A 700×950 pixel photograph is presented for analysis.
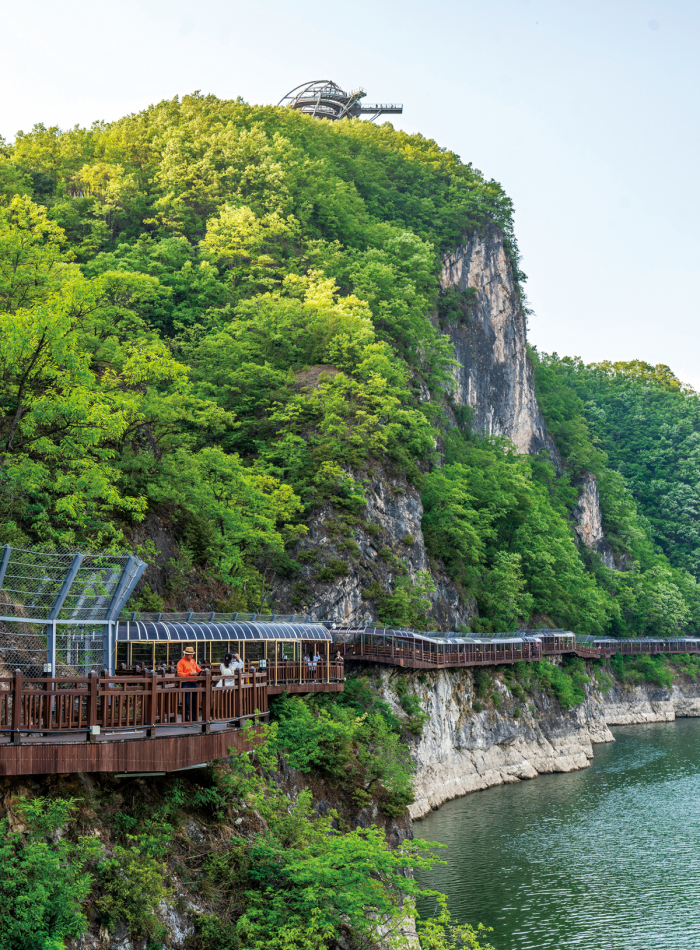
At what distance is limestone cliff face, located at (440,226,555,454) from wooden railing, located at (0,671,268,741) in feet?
231

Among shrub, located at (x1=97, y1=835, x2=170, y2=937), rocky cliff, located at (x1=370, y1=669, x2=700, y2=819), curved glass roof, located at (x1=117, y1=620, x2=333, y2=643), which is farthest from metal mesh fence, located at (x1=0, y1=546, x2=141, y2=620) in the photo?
rocky cliff, located at (x1=370, y1=669, x2=700, y2=819)

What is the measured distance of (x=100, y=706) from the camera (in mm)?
14844

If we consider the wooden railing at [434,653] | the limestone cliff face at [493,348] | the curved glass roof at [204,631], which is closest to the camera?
the curved glass roof at [204,631]

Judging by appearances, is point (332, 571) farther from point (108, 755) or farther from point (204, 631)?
point (108, 755)

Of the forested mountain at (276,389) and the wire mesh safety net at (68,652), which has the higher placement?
the forested mountain at (276,389)

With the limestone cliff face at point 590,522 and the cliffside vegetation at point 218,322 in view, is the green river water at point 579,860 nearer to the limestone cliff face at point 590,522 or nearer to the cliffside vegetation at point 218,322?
the cliffside vegetation at point 218,322

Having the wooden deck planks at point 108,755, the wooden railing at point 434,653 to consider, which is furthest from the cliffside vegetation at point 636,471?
the wooden deck planks at point 108,755

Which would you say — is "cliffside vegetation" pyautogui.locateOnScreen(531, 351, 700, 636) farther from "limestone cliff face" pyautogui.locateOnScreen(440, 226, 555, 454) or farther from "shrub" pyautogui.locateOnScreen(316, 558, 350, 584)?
"shrub" pyautogui.locateOnScreen(316, 558, 350, 584)

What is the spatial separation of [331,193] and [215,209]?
34.3 feet

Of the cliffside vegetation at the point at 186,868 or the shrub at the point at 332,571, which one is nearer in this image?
the cliffside vegetation at the point at 186,868

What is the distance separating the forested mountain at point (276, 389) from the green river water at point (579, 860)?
11964mm

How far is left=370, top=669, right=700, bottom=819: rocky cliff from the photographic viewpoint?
44.2m

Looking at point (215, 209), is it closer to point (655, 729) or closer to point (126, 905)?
point (655, 729)

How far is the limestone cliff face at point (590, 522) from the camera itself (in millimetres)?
94062
